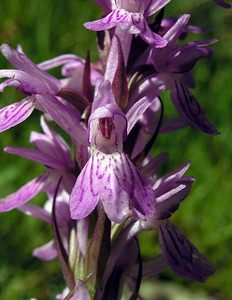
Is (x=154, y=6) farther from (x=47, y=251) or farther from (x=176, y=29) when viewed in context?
(x=47, y=251)

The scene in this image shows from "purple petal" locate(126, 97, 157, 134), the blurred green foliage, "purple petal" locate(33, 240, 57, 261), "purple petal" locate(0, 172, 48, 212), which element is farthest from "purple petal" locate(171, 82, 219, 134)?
the blurred green foliage

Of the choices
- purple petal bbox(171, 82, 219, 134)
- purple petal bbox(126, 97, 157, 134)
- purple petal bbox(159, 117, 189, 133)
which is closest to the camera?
purple petal bbox(126, 97, 157, 134)

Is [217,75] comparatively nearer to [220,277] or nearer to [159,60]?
[220,277]

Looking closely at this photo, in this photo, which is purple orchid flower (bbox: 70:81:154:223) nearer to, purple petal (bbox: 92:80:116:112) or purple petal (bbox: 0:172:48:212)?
purple petal (bbox: 92:80:116:112)

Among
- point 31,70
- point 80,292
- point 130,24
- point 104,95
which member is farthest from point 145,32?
point 80,292

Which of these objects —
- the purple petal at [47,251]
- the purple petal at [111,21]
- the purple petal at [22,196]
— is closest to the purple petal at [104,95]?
the purple petal at [111,21]

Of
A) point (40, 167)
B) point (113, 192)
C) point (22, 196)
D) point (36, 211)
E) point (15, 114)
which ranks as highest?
point (15, 114)

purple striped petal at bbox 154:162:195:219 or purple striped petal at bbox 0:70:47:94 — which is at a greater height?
purple striped petal at bbox 0:70:47:94

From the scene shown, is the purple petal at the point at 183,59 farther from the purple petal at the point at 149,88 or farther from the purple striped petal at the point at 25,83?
the purple striped petal at the point at 25,83
